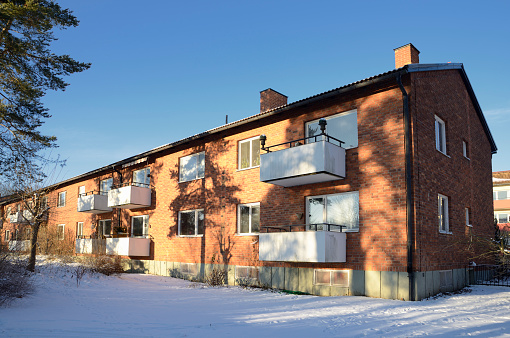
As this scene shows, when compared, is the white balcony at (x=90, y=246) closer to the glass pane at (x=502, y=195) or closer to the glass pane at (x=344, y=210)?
the glass pane at (x=344, y=210)

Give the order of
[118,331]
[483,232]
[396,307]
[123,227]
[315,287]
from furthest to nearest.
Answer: [123,227]
[483,232]
[315,287]
[396,307]
[118,331]

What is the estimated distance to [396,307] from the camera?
428 inches

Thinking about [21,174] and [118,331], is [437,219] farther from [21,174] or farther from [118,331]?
[21,174]

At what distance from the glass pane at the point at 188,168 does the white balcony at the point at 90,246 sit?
8.05m

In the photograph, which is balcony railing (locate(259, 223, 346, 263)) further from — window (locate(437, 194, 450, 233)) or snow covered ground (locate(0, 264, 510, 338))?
window (locate(437, 194, 450, 233))

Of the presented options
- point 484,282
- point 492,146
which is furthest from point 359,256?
point 492,146

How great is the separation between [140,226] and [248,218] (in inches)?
367

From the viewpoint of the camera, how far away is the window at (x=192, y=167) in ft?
67.0

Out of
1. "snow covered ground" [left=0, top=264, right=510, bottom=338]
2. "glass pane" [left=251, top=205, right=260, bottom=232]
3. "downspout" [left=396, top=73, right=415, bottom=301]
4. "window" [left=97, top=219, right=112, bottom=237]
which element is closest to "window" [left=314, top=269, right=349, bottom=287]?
"snow covered ground" [left=0, top=264, right=510, bottom=338]

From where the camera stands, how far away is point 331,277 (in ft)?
45.1

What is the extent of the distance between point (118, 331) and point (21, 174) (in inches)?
551

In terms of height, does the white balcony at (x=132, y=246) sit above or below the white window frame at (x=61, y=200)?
below

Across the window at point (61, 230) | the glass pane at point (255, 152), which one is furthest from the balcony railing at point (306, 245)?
the window at point (61, 230)

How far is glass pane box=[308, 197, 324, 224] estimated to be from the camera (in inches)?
572
